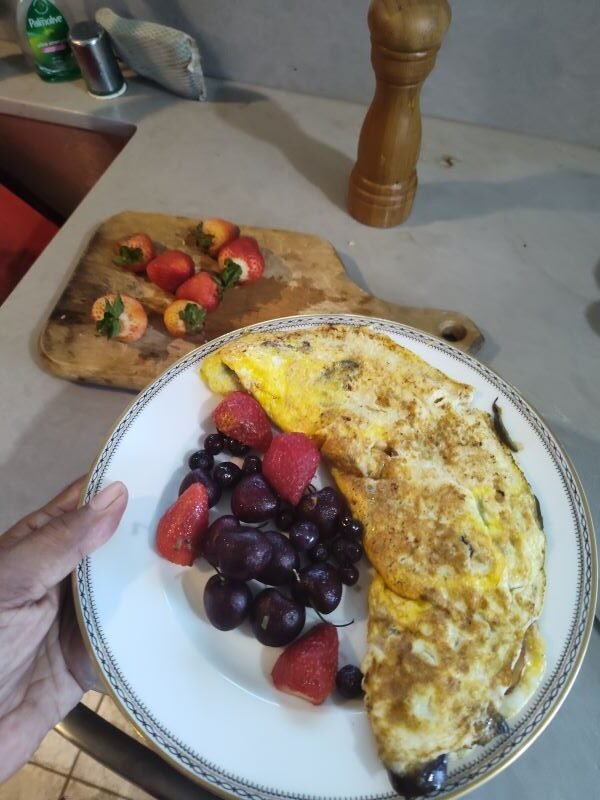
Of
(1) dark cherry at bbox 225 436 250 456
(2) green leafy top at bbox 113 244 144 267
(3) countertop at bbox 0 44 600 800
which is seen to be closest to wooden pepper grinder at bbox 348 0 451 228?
(3) countertop at bbox 0 44 600 800

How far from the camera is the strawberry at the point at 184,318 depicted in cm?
124

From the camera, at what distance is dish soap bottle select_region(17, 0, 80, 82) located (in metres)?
1.74

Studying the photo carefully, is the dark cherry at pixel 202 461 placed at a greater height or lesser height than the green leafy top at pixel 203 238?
lesser

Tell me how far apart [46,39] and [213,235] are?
1099 millimetres

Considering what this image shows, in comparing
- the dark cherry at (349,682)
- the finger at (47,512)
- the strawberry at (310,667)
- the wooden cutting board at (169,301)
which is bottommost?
the dark cherry at (349,682)

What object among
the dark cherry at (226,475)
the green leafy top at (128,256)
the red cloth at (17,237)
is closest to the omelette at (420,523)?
the dark cherry at (226,475)

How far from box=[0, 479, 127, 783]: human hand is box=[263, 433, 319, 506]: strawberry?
0.26 m

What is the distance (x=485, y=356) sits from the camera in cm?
129

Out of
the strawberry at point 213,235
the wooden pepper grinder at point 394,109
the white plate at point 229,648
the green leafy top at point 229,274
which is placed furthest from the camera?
the strawberry at point 213,235

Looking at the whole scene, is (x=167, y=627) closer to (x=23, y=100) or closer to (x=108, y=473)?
(x=108, y=473)

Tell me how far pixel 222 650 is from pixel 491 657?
409 millimetres

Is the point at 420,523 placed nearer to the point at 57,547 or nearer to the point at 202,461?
the point at 202,461

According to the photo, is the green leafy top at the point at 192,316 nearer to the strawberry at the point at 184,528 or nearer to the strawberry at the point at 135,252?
the strawberry at the point at 135,252

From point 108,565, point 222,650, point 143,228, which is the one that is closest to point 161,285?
point 143,228
